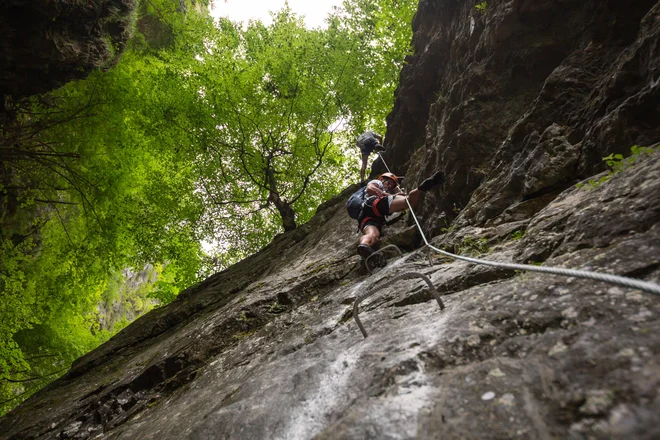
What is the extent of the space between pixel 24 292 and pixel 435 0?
45.7ft

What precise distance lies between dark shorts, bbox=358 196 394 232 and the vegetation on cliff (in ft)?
20.8

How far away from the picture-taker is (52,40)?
7914 millimetres

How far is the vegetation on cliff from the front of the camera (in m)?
10.3

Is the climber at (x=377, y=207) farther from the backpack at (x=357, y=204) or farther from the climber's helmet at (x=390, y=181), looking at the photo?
the climber's helmet at (x=390, y=181)

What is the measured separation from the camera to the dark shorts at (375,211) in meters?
6.41

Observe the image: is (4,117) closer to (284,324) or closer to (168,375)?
(168,375)

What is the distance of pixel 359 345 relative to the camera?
9.54ft

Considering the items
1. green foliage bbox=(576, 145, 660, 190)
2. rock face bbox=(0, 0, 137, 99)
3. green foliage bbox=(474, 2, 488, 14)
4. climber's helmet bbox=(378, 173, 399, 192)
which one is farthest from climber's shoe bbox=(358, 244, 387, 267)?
rock face bbox=(0, 0, 137, 99)

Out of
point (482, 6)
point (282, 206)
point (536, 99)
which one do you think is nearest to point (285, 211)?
point (282, 206)

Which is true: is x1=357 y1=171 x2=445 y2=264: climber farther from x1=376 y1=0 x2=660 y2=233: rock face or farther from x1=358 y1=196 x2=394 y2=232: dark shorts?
x1=376 y1=0 x2=660 y2=233: rock face

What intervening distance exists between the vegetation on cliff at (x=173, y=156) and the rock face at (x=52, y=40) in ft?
4.22

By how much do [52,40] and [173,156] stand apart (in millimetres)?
5006

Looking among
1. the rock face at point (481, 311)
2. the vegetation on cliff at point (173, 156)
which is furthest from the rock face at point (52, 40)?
the rock face at point (481, 311)

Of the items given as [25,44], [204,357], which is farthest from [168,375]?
[25,44]
